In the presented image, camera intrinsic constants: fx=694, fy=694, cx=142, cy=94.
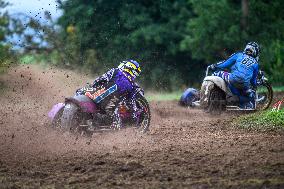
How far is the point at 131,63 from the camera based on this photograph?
47.3ft

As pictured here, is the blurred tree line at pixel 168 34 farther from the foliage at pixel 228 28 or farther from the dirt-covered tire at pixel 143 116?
the dirt-covered tire at pixel 143 116

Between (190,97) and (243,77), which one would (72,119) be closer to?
(243,77)

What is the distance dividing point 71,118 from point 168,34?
3061 cm

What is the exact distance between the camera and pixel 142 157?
11.0 meters

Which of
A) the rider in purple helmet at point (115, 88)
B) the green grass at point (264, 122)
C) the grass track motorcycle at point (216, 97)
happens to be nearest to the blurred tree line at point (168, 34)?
the grass track motorcycle at point (216, 97)

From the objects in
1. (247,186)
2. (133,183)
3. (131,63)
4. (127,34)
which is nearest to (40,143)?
(131,63)

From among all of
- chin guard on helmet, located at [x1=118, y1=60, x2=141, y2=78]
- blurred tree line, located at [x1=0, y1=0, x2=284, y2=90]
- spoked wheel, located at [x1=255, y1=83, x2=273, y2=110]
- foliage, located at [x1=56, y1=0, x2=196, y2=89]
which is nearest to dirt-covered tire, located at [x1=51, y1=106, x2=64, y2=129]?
chin guard on helmet, located at [x1=118, y1=60, x2=141, y2=78]

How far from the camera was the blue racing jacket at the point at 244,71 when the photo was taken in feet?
60.1

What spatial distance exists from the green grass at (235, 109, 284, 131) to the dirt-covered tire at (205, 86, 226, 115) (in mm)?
3046

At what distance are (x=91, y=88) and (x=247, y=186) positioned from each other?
6241 millimetres

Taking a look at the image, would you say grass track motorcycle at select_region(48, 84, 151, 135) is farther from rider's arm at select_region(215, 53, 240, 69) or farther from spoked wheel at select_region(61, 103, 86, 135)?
rider's arm at select_region(215, 53, 240, 69)

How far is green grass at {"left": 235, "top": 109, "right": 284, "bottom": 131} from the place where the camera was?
13959 mm

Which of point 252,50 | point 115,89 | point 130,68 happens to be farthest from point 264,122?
point 252,50

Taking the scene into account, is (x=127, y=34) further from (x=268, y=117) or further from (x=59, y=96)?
(x=268, y=117)
